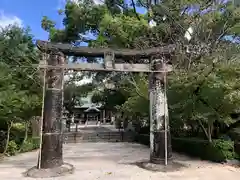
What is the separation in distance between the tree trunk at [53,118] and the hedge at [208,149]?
5677 millimetres

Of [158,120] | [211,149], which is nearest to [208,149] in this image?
[211,149]

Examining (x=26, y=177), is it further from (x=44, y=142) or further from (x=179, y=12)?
(x=179, y=12)

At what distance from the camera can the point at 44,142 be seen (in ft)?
24.4

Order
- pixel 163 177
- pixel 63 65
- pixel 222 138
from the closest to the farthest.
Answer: pixel 163 177, pixel 63 65, pixel 222 138

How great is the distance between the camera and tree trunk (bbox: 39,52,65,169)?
24.2 ft

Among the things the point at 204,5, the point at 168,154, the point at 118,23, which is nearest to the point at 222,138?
the point at 168,154

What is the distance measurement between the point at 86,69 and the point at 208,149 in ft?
18.8

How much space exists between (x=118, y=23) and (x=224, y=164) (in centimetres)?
1045

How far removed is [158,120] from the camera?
8203 mm

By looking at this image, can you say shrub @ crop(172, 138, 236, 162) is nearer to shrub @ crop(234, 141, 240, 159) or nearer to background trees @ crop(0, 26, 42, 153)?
shrub @ crop(234, 141, 240, 159)

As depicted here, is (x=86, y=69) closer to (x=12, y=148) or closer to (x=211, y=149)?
(x=211, y=149)

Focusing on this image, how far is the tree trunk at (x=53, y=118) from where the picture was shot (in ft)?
24.2

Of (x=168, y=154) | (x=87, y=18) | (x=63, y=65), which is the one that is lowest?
(x=168, y=154)

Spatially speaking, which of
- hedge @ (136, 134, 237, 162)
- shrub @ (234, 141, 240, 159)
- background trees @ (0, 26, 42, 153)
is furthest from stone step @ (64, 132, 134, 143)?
shrub @ (234, 141, 240, 159)
